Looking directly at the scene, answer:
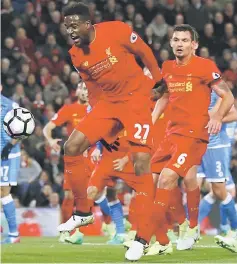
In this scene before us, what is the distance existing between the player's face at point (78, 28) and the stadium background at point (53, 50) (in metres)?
7.09

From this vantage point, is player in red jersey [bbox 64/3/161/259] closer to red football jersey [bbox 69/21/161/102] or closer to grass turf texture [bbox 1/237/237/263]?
red football jersey [bbox 69/21/161/102]

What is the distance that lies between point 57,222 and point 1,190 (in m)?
2.77

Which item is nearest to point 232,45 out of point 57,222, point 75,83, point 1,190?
point 75,83

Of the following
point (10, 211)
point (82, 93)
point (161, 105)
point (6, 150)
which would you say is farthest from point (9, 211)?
point (161, 105)

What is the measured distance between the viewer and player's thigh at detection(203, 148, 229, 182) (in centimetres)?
1224

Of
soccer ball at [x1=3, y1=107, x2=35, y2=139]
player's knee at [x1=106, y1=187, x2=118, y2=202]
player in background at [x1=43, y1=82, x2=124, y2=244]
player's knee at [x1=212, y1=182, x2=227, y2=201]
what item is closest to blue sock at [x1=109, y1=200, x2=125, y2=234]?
player in background at [x1=43, y1=82, x2=124, y2=244]

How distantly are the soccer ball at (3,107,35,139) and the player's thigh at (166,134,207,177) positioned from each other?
1.43 m

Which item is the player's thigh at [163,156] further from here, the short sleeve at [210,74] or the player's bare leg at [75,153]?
the player's bare leg at [75,153]

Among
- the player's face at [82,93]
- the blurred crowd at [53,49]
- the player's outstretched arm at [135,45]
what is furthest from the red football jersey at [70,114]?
the player's outstretched arm at [135,45]

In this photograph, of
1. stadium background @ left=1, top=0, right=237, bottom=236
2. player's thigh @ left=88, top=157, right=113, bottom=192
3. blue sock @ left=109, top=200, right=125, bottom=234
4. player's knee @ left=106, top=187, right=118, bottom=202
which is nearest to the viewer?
player's thigh @ left=88, top=157, right=113, bottom=192

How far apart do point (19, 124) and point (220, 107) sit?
2.02 metres

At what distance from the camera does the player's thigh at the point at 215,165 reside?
40.2 feet

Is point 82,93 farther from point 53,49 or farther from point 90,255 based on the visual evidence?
point 53,49

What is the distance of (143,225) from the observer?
9156 mm
